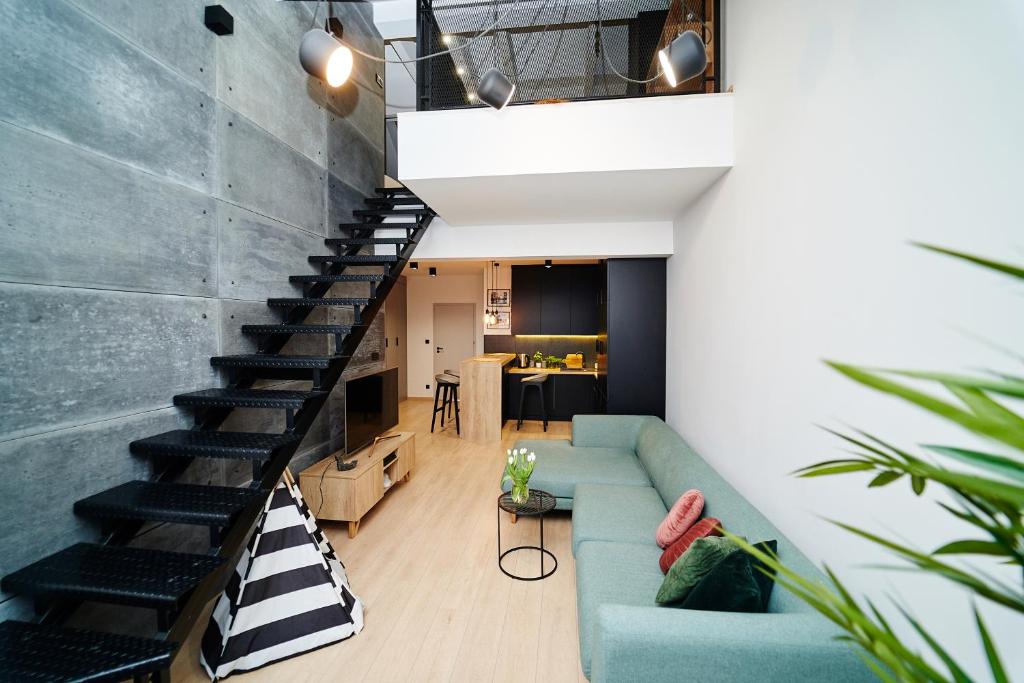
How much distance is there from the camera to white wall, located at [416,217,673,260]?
444 centimetres

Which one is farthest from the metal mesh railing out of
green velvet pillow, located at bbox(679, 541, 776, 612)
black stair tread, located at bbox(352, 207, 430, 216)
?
green velvet pillow, located at bbox(679, 541, 776, 612)

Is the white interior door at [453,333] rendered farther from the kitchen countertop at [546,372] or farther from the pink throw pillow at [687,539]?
the pink throw pillow at [687,539]

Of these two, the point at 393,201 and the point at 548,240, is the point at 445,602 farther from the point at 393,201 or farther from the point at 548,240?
the point at 393,201

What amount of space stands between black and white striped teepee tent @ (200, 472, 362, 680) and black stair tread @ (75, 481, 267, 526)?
396mm

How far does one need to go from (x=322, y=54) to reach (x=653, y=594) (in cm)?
344

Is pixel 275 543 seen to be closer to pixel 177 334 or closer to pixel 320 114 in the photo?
pixel 177 334

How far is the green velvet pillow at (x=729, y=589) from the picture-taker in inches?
64.7

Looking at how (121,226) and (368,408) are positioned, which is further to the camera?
(368,408)

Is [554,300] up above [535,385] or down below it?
above

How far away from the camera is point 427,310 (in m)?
9.27

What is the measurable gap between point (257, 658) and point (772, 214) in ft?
11.1

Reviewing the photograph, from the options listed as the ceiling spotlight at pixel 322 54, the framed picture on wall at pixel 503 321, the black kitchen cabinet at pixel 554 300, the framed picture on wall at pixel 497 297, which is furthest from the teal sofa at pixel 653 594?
the framed picture on wall at pixel 497 297

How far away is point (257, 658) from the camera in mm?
2201

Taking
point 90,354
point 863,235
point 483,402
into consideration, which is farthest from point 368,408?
point 863,235
